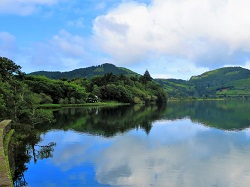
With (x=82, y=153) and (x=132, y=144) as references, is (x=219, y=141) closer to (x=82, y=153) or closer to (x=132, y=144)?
(x=132, y=144)

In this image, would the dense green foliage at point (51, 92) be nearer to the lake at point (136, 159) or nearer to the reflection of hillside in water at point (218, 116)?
the lake at point (136, 159)

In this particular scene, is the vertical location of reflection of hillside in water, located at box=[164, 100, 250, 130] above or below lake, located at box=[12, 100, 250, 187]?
above

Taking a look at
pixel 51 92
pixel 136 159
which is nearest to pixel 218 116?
pixel 136 159

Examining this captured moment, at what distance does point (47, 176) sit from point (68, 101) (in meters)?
96.6

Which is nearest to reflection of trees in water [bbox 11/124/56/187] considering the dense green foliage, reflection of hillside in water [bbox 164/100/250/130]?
the dense green foliage

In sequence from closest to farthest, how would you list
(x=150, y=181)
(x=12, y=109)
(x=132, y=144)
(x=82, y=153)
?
(x=150, y=181)
(x=82, y=153)
(x=12, y=109)
(x=132, y=144)

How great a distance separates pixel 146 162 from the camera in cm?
3103

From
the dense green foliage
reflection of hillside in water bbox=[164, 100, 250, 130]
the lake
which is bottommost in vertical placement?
the lake

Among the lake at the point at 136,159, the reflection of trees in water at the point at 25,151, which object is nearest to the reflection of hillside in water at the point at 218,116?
the lake at the point at 136,159

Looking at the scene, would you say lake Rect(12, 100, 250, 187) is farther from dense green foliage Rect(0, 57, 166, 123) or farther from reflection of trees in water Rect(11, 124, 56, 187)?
dense green foliage Rect(0, 57, 166, 123)

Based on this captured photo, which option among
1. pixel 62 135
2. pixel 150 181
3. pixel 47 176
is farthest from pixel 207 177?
pixel 62 135

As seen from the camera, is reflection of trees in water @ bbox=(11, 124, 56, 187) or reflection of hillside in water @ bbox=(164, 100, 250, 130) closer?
reflection of trees in water @ bbox=(11, 124, 56, 187)

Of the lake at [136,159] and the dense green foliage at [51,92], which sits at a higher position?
the dense green foliage at [51,92]

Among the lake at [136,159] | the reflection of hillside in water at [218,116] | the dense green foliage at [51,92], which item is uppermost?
the dense green foliage at [51,92]
